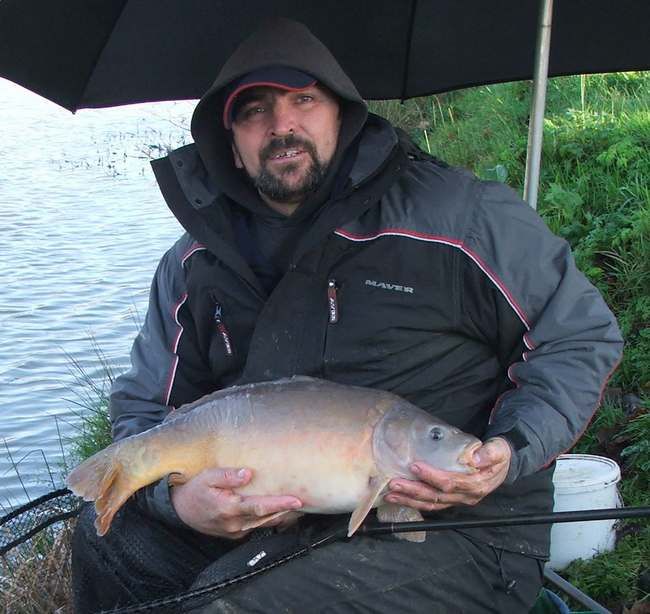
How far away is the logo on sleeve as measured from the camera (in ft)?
9.48

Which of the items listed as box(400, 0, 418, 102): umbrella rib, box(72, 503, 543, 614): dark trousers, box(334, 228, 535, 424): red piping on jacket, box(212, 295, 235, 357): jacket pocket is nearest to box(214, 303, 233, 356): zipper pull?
box(212, 295, 235, 357): jacket pocket

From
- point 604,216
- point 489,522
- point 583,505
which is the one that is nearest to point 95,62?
point 489,522

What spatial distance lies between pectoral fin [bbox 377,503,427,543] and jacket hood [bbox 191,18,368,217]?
98cm

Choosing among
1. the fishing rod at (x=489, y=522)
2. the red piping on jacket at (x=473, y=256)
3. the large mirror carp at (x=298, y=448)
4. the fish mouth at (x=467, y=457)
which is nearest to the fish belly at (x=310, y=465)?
the large mirror carp at (x=298, y=448)

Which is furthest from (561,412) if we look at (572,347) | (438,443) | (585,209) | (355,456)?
(585,209)

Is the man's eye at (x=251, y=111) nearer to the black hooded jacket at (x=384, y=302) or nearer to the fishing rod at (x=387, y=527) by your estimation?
the black hooded jacket at (x=384, y=302)

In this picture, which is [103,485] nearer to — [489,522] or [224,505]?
[224,505]

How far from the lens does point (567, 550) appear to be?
11.7 ft

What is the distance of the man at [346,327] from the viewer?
8.52 ft

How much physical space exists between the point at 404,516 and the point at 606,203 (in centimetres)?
364

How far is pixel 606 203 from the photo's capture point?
5785 mm

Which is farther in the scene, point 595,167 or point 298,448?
point 595,167

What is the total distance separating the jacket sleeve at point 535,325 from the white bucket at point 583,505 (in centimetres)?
81

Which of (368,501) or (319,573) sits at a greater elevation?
(368,501)
